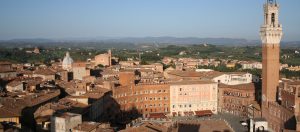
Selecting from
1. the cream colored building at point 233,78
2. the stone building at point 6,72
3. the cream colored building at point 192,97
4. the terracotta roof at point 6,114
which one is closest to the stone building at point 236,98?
the cream colored building at point 192,97

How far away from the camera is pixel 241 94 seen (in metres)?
50.8

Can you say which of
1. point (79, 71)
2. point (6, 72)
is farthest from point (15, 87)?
point (79, 71)

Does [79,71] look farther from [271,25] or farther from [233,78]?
[271,25]

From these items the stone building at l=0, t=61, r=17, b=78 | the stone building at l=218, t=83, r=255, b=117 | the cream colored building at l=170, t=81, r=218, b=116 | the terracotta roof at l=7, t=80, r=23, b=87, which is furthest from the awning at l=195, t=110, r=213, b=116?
the stone building at l=0, t=61, r=17, b=78

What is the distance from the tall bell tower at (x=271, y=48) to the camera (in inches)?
1686

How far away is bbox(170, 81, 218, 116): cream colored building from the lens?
170 feet

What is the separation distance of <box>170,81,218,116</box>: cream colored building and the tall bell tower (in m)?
10.5

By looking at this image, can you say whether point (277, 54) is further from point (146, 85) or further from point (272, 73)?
point (146, 85)

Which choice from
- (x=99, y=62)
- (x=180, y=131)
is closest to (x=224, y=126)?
(x=180, y=131)

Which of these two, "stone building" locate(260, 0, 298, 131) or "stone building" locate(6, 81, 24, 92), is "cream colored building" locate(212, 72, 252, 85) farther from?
"stone building" locate(6, 81, 24, 92)

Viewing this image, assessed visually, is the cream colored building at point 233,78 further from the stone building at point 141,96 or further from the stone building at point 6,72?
the stone building at point 6,72

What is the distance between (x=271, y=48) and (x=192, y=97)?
1342cm

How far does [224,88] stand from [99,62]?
134ft

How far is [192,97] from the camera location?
172 ft
